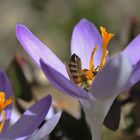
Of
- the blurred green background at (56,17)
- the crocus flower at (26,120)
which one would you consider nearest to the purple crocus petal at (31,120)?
the crocus flower at (26,120)

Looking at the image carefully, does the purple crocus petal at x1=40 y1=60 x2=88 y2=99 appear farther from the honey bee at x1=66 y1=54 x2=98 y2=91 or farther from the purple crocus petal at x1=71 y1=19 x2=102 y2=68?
the purple crocus petal at x1=71 y1=19 x2=102 y2=68

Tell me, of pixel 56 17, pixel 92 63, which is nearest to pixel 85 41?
pixel 92 63

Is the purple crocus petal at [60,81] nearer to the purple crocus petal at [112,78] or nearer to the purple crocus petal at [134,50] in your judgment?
the purple crocus petal at [112,78]

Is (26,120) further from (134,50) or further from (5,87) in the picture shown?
(134,50)

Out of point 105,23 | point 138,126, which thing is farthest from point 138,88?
point 105,23

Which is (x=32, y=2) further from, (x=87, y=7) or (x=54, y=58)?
(x=54, y=58)

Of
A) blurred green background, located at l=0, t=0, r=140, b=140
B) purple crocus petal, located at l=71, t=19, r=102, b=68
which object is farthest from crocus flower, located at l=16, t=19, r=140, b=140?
blurred green background, located at l=0, t=0, r=140, b=140
